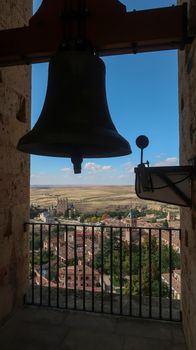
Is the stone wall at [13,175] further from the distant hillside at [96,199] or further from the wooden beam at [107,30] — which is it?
the wooden beam at [107,30]

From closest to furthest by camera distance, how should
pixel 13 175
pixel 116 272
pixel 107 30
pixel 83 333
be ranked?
1. pixel 107 30
2. pixel 83 333
3. pixel 13 175
4. pixel 116 272

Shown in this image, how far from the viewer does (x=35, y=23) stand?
69.2 inches

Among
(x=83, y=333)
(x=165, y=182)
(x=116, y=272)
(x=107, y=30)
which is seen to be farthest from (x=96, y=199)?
(x=107, y=30)

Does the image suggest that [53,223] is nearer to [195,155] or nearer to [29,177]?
[29,177]

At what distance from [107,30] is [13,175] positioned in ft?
5.56

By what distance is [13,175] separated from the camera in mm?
2672

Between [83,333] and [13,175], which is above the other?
[13,175]

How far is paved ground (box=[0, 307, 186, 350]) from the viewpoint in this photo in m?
2.20

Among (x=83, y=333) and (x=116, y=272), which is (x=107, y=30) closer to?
(x=83, y=333)

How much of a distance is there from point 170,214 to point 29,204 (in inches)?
65.6

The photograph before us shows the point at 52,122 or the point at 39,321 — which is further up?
the point at 52,122

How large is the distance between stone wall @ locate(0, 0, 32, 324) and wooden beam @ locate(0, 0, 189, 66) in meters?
0.83

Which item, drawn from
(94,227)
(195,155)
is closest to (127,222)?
(94,227)

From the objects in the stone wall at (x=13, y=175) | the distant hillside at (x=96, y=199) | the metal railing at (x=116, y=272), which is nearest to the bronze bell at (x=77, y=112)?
the stone wall at (x=13, y=175)
